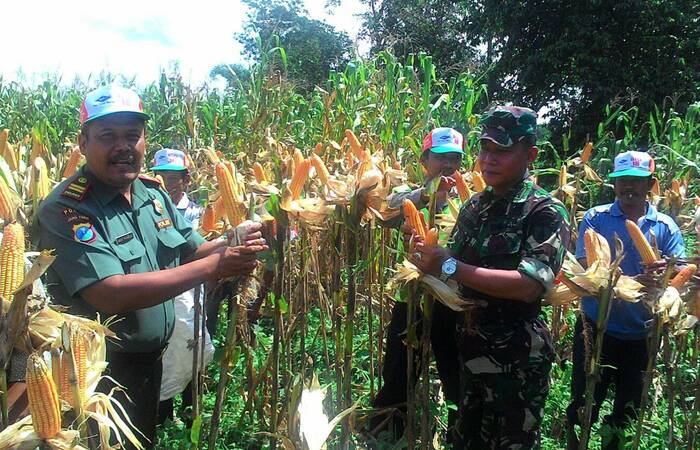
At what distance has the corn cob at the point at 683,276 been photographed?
2.22 meters

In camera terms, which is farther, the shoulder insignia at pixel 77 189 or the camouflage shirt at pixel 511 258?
the camouflage shirt at pixel 511 258

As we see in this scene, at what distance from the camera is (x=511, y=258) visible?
7.13ft

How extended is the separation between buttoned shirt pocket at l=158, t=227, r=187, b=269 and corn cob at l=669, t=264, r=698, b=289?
6.78 feet

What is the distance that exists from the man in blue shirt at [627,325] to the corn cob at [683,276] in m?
0.80

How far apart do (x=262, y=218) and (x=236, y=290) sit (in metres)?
0.29

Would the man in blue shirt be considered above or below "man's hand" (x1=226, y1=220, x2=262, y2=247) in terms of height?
below

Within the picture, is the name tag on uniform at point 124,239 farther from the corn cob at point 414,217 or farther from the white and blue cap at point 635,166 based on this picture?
the white and blue cap at point 635,166

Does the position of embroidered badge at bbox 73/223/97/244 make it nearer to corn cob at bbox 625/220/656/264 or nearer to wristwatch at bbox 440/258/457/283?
wristwatch at bbox 440/258/457/283

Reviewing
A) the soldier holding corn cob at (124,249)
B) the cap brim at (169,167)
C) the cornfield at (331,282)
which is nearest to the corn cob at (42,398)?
the cornfield at (331,282)

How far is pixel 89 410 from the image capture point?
1.41 meters

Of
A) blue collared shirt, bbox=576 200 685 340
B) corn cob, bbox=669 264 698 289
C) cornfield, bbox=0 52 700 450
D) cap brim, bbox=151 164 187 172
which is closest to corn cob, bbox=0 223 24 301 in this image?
cornfield, bbox=0 52 700 450

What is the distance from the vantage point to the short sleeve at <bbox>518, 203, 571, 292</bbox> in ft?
6.61

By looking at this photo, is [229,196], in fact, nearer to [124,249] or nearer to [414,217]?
[124,249]

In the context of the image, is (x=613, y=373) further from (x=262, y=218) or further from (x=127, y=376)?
(x=127, y=376)
